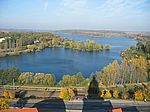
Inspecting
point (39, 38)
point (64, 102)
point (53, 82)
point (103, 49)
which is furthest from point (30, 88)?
point (39, 38)

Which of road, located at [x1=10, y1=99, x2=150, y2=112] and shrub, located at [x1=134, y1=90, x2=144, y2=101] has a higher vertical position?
shrub, located at [x1=134, y1=90, x2=144, y2=101]

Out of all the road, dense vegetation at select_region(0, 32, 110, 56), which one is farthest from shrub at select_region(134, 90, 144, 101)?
dense vegetation at select_region(0, 32, 110, 56)

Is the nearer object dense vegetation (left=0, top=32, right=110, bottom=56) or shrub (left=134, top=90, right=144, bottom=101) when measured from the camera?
shrub (left=134, top=90, right=144, bottom=101)

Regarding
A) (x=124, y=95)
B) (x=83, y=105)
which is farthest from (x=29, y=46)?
(x=83, y=105)

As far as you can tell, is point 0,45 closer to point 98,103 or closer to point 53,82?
point 53,82

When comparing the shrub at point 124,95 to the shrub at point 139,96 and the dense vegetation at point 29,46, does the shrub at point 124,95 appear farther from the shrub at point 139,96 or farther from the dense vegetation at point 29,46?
the dense vegetation at point 29,46

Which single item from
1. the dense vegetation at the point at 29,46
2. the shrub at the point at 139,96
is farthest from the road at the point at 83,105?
the dense vegetation at the point at 29,46

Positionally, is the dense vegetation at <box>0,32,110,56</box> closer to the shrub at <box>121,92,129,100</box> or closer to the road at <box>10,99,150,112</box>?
the road at <box>10,99,150,112</box>

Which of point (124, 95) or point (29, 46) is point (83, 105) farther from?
point (29, 46)
